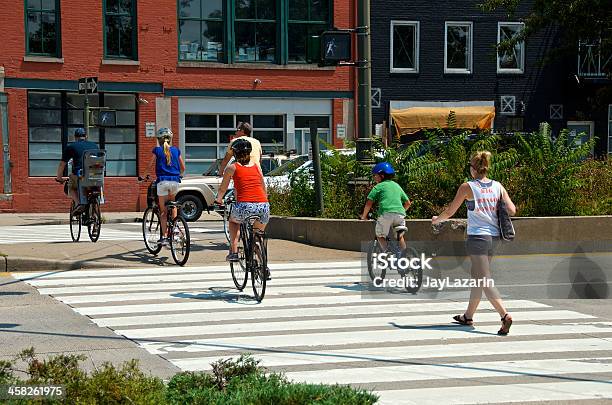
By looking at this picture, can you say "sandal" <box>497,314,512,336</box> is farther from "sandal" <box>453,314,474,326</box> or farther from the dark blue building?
the dark blue building

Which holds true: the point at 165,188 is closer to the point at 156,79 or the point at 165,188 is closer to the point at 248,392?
the point at 248,392

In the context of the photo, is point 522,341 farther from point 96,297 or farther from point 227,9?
point 227,9

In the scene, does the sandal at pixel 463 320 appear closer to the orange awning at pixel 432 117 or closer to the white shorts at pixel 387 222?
the white shorts at pixel 387 222

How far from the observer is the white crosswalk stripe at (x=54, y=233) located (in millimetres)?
18567

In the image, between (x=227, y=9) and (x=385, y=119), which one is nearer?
(x=227, y=9)

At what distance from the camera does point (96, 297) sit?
12000 millimetres

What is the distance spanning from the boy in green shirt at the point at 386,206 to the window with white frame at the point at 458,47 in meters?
23.5

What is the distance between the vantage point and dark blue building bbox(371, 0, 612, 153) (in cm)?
3462

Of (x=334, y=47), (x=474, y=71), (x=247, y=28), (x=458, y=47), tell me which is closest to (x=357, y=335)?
(x=334, y=47)

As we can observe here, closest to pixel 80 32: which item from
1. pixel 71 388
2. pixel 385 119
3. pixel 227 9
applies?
pixel 227 9

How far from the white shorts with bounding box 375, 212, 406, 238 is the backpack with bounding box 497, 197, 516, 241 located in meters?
2.59

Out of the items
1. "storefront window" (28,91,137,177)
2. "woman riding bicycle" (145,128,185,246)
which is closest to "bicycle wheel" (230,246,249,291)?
"woman riding bicycle" (145,128,185,246)

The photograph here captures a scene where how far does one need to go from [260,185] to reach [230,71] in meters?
20.5

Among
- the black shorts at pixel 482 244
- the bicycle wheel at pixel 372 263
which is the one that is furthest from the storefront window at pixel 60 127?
the black shorts at pixel 482 244
